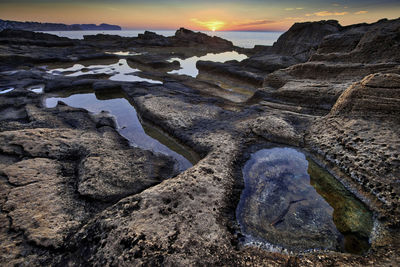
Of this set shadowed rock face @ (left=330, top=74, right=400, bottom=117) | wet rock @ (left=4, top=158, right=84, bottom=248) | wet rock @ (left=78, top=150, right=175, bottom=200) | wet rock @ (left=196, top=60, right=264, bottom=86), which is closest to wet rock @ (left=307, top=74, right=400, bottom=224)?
shadowed rock face @ (left=330, top=74, right=400, bottom=117)

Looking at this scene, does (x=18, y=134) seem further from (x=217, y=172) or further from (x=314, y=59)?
(x=314, y=59)

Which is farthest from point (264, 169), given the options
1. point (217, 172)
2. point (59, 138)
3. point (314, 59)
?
point (314, 59)

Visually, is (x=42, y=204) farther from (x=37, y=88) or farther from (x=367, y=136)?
(x=37, y=88)

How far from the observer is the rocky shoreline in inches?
137

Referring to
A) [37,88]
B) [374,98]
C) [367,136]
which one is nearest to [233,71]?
[374,98]

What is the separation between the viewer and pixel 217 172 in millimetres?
5523

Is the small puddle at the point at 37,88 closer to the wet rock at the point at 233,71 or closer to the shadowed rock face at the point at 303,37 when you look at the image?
the wet rock at the point at 233,71

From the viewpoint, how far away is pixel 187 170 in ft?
18.1

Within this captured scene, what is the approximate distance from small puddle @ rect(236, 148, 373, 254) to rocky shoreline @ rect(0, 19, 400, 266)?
0.78 ft

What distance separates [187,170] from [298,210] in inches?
121

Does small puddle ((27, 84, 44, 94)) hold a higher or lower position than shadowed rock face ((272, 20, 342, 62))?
lower

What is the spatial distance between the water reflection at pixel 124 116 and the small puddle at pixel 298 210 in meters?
2.67

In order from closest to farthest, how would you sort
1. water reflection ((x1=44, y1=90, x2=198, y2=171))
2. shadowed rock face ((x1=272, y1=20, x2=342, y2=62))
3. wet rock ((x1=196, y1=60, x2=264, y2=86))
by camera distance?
water reflection ((x1=44, y1=90, x2=198, y2=171)) < wet rock ((x1=196, y1=60, x2=264, y2=86)) < shadowed rock face ((x1=272, y1=20, x2=342, y2=62))

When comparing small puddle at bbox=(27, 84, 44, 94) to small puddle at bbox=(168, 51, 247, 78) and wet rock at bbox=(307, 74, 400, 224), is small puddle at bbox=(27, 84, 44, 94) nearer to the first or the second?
small puddle at bbox=(168, 51, 247, 78)
